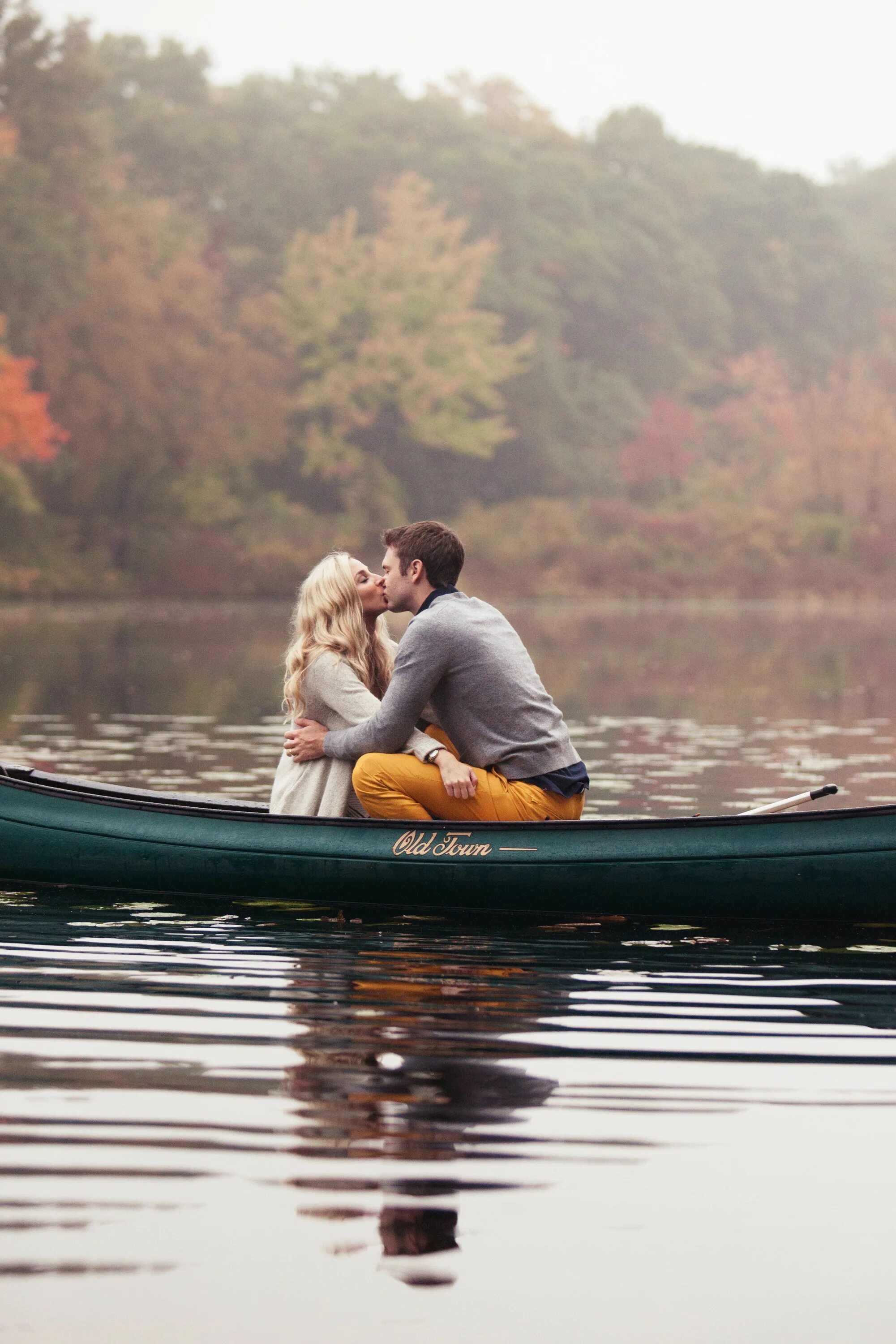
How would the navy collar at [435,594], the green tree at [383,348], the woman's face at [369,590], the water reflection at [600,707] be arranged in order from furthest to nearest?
the green tree at [383,348], the water reflection at [600,707], the woman's face at [369,590], the navy collar at [435,594]

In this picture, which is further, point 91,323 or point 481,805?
point 91,323

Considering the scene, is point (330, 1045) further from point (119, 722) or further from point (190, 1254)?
point (119, 722)

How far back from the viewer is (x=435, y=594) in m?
5.96

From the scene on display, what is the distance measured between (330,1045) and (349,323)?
45098 millimetres

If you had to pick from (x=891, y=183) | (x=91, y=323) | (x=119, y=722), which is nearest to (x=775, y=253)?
(x=891, y=183)

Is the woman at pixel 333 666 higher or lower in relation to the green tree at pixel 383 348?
lower

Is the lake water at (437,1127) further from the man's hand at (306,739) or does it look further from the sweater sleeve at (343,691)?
the sweater sleeve at (343,691)

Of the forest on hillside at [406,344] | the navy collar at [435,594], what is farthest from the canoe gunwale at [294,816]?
the forest on hillside at [406,344]

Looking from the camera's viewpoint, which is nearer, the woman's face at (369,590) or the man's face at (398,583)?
the man's face at (398,583)

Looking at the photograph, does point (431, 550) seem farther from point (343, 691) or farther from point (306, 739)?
point (306, 739)

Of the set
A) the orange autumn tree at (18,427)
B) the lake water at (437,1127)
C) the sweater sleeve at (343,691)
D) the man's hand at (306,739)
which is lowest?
the lake water at (437,1127)

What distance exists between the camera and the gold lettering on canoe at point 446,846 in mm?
5855

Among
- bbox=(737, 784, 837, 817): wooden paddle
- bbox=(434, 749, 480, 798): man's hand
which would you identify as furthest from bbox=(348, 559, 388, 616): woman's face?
bbox=(737, 784, 837, 817): wooden paddle

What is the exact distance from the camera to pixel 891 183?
7719 centimetres
